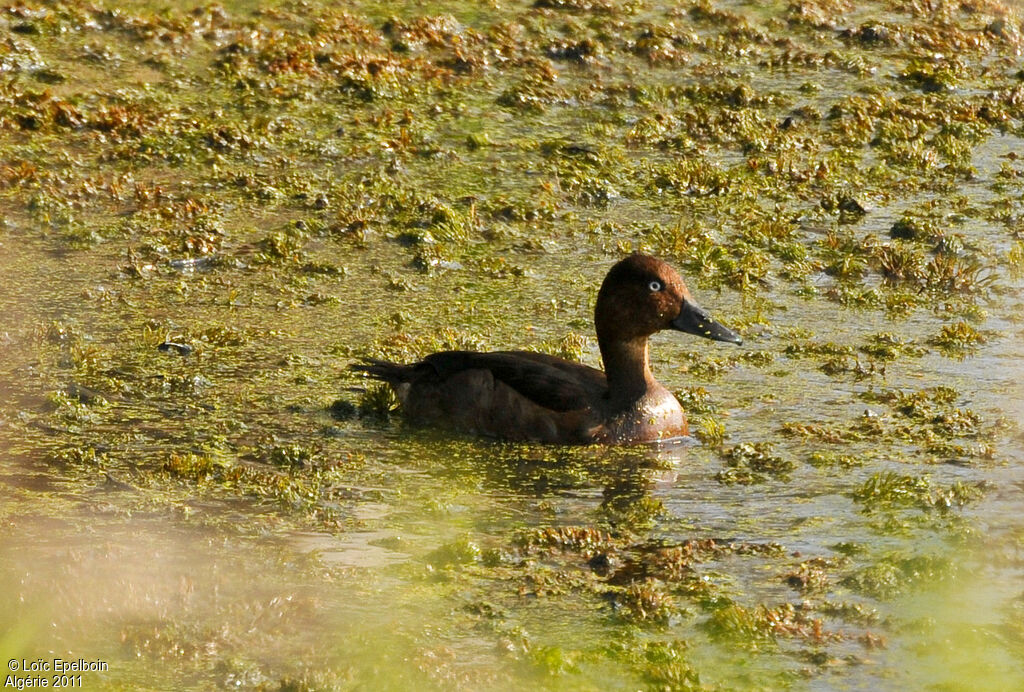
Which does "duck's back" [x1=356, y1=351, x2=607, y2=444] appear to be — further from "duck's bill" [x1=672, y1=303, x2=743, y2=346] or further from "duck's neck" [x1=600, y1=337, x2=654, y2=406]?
"duck's bill" [x1=672, y1=303, x2=743, y2=346]

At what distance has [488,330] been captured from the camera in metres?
11.2


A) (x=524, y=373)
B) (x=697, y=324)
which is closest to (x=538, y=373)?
(x=524, y=373)

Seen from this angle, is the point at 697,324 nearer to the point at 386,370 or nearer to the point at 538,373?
the point at 538,373

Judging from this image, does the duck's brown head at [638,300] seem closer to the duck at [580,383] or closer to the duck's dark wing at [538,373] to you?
the duck at [580,383]

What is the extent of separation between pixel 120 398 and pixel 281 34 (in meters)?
8.42

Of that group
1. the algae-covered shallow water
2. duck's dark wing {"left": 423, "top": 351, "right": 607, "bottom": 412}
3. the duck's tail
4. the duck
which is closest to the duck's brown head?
the duck

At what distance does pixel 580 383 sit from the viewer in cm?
980

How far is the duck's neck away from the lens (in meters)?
9.73

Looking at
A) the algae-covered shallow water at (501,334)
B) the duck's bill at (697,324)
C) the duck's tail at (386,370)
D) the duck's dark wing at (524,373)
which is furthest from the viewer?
the duck's bill at (697,324)

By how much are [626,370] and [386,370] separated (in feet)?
4.81

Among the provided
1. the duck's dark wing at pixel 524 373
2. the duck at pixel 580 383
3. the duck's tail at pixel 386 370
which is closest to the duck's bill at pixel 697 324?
the duck at pixel 580 383

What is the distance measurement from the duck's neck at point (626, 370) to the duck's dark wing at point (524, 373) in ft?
0.28

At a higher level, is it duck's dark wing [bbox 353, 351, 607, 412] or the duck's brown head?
the duck's brown head

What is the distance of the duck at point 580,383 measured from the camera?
9664mm
